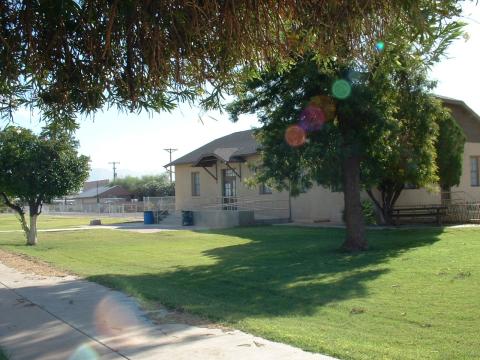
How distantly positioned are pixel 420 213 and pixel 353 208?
8574 millimetres

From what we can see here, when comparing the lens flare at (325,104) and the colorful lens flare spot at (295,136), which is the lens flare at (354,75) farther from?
the colorful lens flare spot at (295,136)

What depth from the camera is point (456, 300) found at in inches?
370

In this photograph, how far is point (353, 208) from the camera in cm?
1691

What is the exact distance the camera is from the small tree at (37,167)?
2120cm

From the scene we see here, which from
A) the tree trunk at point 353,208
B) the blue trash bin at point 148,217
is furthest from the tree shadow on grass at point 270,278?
the blue trash bin at point 148,217

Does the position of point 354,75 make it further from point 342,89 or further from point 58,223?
point 58,223

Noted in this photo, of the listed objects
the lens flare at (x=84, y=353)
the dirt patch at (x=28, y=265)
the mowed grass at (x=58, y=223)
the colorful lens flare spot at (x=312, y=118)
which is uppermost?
the colorful lens flare spot at (x=312, y=118)

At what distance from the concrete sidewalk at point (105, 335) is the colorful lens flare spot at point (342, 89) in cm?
819

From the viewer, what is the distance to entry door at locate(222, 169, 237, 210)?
36438 mm

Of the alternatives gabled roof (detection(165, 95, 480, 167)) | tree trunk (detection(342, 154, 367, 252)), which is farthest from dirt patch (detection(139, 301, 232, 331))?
gabled roof (detection(165, 95, 480, 167))

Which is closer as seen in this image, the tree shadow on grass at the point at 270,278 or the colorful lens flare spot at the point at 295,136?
the tree shadow on grass at the point at 270,278

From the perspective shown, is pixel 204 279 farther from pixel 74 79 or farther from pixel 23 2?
pixel 23 2

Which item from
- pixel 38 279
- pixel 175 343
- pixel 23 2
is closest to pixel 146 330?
pixel 175 343

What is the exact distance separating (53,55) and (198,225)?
27.9 meters
